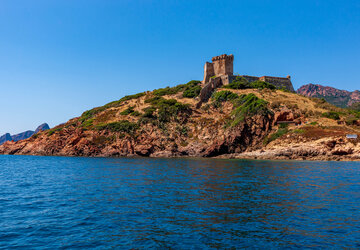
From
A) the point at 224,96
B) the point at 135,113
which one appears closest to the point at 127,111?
the point at 135,113

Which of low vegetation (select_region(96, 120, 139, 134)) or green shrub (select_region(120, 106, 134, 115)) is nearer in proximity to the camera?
low vegetation (select_region(96, 120, 139, 134))

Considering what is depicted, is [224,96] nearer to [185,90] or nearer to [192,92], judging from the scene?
[192,92]

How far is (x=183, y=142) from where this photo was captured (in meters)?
61.4

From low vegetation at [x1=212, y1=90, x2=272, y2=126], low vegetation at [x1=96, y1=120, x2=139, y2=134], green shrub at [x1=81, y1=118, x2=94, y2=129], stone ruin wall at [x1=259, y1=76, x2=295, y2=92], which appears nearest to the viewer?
low vegetation at [x1=212, y1=90, x2=272, y2=126]

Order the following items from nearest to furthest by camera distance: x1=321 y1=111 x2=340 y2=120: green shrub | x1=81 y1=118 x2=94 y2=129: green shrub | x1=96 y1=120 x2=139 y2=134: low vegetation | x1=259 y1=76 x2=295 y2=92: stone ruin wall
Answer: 1. x1=321 y1=111 x2=340 y2=120: green shrub
2. x1=96 y1=120 x2=139 y2=134: low vegetation
3. x1=81 y1=118 x2=94 y2=129: green shrub
4. x1=259 y1=76 x2=295 y2=92: stone ruin wall

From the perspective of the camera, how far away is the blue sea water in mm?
10219

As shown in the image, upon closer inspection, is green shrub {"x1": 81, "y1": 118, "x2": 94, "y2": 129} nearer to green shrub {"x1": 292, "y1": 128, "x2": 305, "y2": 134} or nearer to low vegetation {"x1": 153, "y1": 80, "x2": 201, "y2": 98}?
low vegetation {"x1": 153, "y1": 80, "x2": 201, "y2": 98}

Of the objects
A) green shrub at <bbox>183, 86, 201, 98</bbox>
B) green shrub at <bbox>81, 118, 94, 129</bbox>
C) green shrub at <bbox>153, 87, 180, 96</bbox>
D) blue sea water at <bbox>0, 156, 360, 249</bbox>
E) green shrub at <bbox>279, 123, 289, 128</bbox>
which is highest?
green shrub at <bbox>153, 87, 180, 96</bbox>

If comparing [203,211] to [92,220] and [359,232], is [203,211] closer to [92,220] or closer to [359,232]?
[92,220]

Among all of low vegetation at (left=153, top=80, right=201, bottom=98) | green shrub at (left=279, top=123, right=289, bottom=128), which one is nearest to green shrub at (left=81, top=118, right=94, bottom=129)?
low vegetation at (left=153, top=80, right=201, bottom=98)

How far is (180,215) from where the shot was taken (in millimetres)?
13336

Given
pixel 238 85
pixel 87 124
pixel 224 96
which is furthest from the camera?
pixel 238 85

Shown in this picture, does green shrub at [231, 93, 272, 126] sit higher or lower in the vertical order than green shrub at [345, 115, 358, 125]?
higher

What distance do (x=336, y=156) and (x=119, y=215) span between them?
42843 mm
